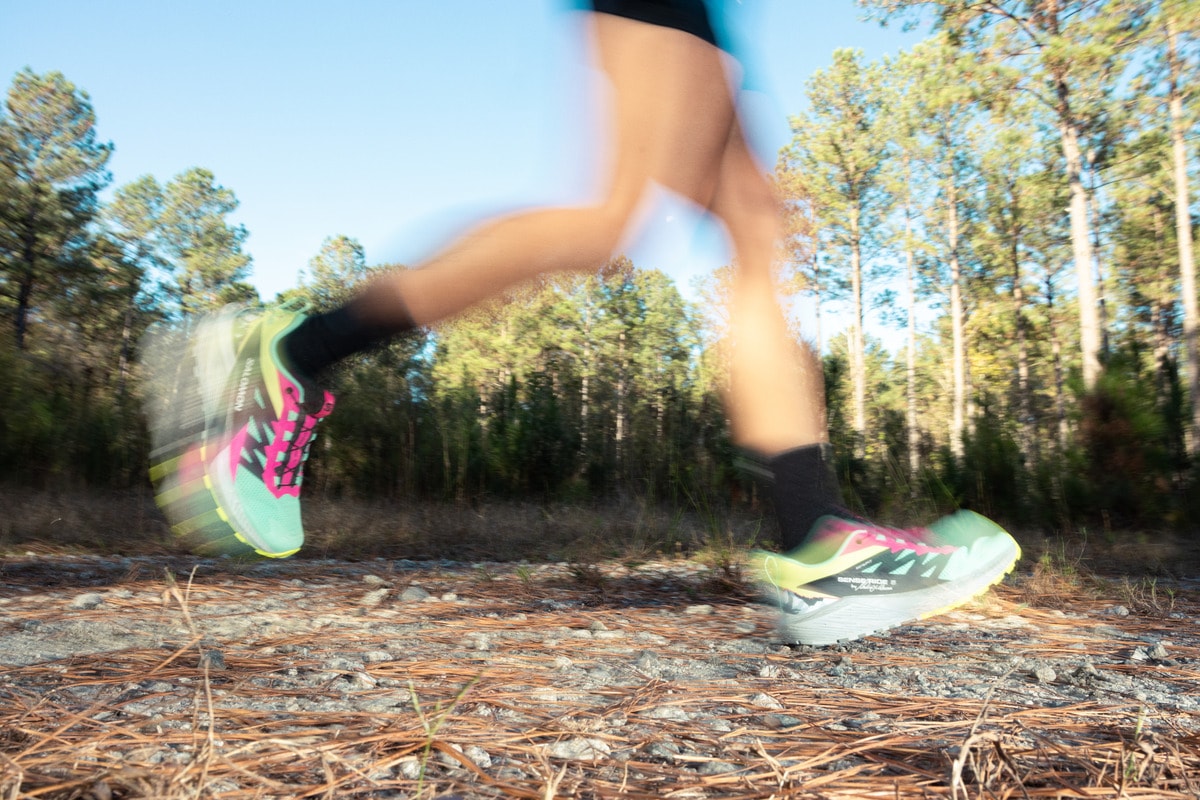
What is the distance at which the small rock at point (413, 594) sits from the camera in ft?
6.81

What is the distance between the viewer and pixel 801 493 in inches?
71.4

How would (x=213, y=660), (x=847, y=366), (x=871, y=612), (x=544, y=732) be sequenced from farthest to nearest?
(x=847, y=366) < (x=871, y=612) < (x=213, y=660) < (x=544, y=732)

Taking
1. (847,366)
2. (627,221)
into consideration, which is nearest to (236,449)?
(627,221)

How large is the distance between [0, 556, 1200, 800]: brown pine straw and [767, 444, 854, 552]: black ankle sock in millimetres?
369

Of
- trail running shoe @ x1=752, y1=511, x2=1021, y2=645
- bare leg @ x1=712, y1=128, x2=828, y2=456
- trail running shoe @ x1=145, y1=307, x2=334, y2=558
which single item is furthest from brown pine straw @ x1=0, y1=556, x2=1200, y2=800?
bare leg @ x1=712, y1=128, x2=828, y2=456

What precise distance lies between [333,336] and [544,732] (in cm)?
131

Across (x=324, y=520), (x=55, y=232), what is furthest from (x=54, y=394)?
(x=55, y=232)

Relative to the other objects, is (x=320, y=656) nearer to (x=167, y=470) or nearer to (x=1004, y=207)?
(x=167, y=470)

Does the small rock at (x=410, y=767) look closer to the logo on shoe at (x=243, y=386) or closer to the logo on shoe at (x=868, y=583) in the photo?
the logo on shoe at (x=868, y=583)

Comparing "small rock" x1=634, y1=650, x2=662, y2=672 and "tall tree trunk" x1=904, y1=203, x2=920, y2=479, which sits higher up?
"tall tree trunk" x1=904, y1=203, x2=920, y2=479

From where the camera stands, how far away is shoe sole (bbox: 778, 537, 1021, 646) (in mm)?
1552

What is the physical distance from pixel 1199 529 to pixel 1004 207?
21569 mm

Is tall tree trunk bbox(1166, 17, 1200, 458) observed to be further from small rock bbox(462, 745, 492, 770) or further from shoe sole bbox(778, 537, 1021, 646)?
small rock bbox(462, 745, 492, 770)

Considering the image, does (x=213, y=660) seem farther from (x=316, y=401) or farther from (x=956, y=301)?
(x=956, y=301)
